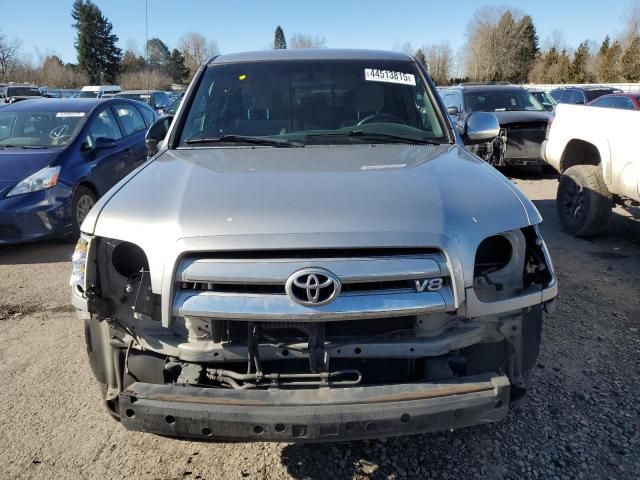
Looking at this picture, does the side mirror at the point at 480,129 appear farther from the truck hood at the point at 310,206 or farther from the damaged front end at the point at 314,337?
the damaged front end at the point at 314,337

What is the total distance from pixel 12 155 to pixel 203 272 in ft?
16.8

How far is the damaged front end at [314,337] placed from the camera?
75.5 inches

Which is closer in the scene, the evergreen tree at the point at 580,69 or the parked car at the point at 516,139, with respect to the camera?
the parked car at the point at 516,139

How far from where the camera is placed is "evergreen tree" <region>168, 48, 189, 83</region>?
2948 inches

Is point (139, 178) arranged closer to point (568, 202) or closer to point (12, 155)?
point (12, 155)

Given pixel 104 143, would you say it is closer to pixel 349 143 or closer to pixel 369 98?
pixel 369 98

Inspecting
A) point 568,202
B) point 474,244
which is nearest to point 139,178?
point 474,244

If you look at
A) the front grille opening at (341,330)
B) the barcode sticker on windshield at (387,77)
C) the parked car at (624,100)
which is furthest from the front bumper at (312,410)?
the parked car at (624,100)

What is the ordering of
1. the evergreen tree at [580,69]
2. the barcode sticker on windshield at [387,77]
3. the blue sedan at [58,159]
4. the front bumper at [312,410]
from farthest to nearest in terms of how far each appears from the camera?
1. the evergreen tree at [580,69]
2. the blue sedan at [58,159]
3. the barcode sticker on windshield at [387,77]
4. the front bumper at [312,410]

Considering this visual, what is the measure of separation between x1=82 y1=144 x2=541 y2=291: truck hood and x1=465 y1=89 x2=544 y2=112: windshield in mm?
8583

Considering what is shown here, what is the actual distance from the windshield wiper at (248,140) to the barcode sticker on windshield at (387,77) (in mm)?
884

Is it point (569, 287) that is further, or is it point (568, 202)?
point (568, 202)

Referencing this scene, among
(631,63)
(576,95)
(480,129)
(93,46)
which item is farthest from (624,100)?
(93,46)

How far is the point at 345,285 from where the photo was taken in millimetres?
1983
